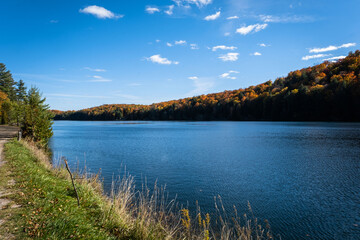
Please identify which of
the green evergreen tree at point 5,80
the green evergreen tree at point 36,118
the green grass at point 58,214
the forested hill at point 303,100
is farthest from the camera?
the forested hill at point 303,100

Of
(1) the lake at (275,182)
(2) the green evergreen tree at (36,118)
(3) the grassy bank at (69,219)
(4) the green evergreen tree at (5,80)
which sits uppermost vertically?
(4) the green evergreen tree at (5,80)

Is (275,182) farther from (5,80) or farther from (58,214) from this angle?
(5,80)

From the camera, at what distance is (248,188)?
45.8ft

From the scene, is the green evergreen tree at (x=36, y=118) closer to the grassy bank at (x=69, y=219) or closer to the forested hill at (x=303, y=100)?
the grassy bank at (x=69, y=219)

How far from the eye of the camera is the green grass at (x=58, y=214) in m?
5.62

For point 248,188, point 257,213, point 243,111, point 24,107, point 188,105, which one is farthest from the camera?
point 188,105

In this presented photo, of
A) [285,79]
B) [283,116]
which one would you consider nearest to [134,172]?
[283,116]

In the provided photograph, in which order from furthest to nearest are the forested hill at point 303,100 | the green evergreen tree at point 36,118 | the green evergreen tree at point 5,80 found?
the forested hill at point 303,100 < the green evergreen tree at point 5,80 < the green evergreen tree at point 36,118

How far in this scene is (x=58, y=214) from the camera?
6520mm

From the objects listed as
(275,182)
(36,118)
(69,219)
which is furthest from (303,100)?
(69,219)

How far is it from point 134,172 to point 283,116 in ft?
353

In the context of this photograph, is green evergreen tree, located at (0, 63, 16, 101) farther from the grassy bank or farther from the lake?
the grassy bank

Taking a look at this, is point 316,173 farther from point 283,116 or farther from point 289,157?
point 283,116

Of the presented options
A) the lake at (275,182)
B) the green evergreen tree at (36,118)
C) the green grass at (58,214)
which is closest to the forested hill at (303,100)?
the lake at (275,182)
